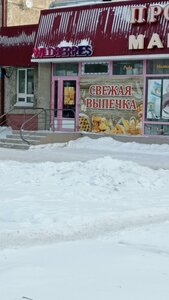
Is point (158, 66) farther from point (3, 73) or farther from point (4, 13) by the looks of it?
point (4, 13)

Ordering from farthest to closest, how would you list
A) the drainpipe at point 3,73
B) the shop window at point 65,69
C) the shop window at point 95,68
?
1. the drainpipe at point 3,73
2. the shop window at point 65,69
3. the shop window at point 95,68

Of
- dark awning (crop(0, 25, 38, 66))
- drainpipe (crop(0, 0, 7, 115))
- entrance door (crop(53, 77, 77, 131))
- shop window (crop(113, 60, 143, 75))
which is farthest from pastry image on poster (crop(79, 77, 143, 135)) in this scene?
drainpipe (crop(0, 0, 7, 115))

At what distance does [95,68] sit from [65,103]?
2.03 metres

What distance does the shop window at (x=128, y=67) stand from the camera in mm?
20822

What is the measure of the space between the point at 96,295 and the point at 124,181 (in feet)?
20.8

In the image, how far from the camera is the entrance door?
22859 mm

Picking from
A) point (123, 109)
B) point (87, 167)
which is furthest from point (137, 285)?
point (123, 109)

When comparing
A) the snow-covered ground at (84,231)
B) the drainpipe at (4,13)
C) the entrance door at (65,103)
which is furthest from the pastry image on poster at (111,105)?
the drainpipe at (4,13)

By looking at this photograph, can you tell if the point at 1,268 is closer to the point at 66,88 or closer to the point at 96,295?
the point at 96,295

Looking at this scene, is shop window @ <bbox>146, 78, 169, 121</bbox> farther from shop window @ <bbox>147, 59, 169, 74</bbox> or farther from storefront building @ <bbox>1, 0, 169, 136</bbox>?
shop window @ <bbox>147, 59, 169, 74</bbox>

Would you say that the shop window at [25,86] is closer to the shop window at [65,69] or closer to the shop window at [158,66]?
the shop window at [65,69]

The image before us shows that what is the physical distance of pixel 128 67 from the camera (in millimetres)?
21109

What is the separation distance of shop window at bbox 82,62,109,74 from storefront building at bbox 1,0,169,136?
0.04 metres

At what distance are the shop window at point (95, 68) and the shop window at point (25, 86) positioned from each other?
378cm
